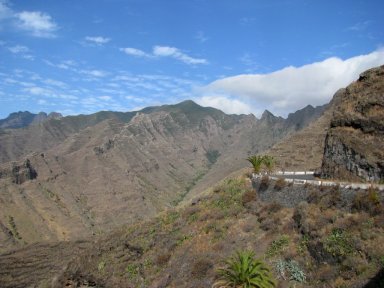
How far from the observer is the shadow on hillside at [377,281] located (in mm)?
16322

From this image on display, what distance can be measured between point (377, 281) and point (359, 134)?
12.2 m

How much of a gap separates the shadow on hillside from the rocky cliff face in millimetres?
8369

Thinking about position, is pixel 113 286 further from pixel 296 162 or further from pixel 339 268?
pixel 296 162

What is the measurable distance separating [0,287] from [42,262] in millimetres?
13012

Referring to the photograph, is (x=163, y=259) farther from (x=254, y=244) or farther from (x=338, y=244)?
(x=338, y=244)

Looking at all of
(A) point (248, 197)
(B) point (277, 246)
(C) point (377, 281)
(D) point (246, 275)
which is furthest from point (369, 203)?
(A) point (248, 197)

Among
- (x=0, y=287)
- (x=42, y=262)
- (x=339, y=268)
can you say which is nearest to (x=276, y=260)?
(x=339, y=268)

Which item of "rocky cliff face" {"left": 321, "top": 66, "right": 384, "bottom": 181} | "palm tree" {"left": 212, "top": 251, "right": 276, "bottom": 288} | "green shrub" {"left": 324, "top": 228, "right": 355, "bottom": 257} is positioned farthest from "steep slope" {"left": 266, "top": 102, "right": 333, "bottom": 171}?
"palm tree" {"left": 212, "top": 251, "right": 276, "bottom": 288}

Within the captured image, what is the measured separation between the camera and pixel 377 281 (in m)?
16.7

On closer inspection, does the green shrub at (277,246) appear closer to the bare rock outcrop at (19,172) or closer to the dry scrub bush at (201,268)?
the dry scrub bush at (201,268)

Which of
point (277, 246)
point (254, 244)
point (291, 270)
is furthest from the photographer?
point (254, 244)

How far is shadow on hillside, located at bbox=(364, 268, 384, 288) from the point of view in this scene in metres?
16.3

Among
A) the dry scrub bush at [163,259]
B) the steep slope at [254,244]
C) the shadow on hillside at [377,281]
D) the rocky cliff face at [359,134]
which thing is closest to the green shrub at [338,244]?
the steep slope at [254,244]

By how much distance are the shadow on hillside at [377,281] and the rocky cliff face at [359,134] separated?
8.37 meters
